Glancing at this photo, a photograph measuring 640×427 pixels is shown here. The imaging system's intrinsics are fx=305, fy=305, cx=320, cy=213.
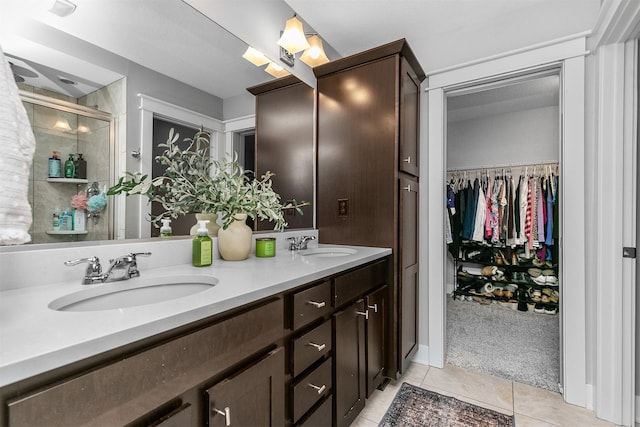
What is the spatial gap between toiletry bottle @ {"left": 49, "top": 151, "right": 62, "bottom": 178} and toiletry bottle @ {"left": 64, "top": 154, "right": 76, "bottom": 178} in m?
0.02

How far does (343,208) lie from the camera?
2.09 meters

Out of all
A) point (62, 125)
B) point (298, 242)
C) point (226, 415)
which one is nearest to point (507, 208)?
point (298, 242)

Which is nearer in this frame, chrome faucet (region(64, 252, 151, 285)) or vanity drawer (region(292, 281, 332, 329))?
chrome faucet (region(64, 252, 151, 285))

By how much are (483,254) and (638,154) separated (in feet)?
7.77

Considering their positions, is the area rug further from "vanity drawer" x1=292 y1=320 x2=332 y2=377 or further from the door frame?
"vanity drawer" x1=292 y1=320 x2=332 y2=377

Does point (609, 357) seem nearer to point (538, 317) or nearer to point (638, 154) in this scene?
point (638, 154)

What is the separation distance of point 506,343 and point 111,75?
316 cm

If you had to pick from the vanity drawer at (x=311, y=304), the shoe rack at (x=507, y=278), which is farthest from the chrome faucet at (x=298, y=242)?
the shoe rack at (x=507, y=278)

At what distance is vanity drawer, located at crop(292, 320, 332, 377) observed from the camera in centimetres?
106

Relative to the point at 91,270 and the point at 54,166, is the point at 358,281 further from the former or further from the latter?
the point at 54,166

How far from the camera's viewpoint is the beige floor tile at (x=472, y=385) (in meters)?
1.80

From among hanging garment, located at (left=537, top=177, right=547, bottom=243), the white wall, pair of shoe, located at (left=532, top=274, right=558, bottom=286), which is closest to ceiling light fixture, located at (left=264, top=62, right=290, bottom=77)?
the white wall

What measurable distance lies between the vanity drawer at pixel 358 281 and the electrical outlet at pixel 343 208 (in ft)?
1.43

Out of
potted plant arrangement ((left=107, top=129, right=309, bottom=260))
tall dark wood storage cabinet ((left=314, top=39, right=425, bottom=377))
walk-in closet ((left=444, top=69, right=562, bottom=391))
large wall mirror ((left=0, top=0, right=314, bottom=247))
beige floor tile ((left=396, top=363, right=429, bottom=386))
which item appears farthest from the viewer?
walk-in closet ((left=444, top=69, right=562, bottom=391))
